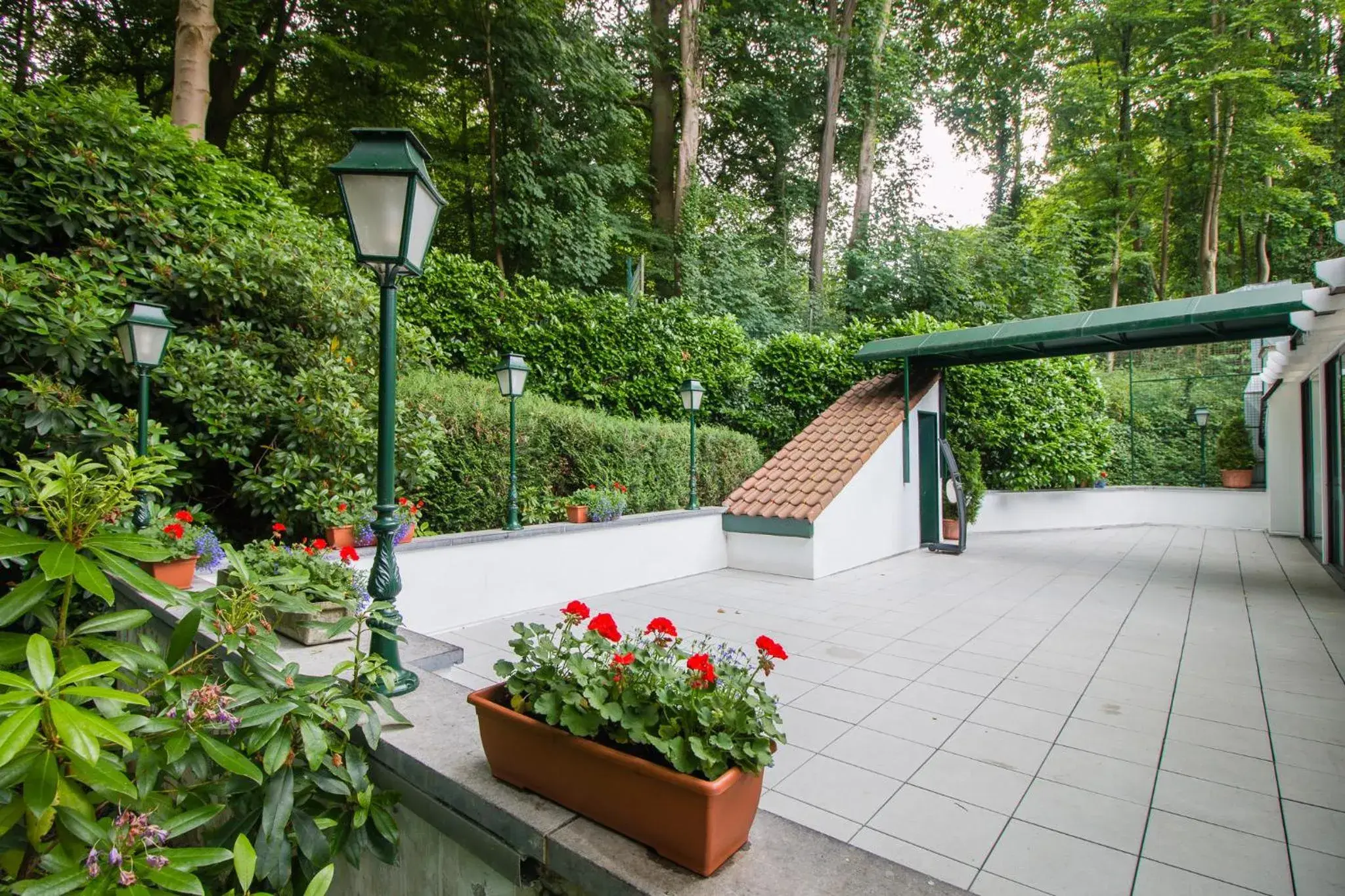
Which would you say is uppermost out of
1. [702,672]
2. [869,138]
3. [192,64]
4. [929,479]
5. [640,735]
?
[869,138]

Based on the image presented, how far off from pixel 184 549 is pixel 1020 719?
169 inches

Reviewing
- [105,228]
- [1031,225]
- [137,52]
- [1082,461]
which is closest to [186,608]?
[105,228]

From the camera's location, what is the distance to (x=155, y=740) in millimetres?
1481

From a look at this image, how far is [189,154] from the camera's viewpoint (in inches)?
206

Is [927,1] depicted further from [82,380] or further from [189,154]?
[82,380]

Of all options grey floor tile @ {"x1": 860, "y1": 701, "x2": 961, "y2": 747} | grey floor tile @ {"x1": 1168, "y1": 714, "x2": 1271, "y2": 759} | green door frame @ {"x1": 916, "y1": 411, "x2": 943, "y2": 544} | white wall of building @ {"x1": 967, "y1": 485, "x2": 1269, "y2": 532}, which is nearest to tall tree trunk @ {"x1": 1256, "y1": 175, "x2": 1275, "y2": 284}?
white wall of building @ {"x1": 967, "y1": 485, "x2": 1269, "y2": 532}

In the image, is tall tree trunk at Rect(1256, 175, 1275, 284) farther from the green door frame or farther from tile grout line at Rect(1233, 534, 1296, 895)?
tile grout line at Rect(1233, 534, 1296, 895)

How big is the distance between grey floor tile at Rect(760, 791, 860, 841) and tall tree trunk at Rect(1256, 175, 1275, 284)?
20.1 metres

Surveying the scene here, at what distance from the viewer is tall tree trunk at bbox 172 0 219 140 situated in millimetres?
6035

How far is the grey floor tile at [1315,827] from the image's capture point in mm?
2092

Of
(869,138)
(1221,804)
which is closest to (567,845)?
(1221,804)

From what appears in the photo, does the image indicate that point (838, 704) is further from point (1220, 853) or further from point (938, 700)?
point (1220, 853)

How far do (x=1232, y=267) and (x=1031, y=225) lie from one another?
785 centimetres

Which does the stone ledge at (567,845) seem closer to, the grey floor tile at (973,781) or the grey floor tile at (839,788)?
the grey floor tile at (839,788)
